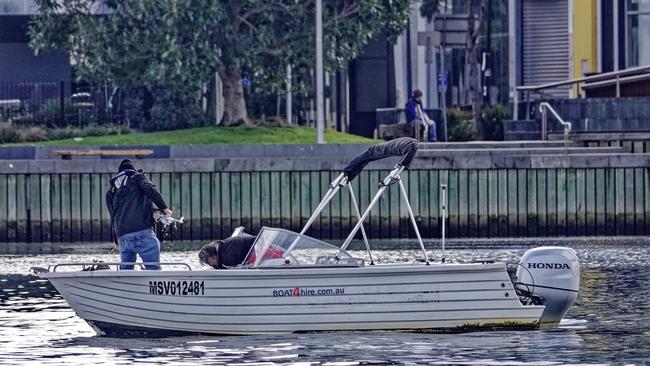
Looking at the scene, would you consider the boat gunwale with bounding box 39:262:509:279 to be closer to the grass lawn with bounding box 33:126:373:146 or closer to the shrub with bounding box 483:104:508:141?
the grass lawn with bounding box 33:126:373:146

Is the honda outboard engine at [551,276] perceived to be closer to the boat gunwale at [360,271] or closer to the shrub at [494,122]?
the boat gunwale at [360,271]

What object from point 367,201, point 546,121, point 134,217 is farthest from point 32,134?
point 134,217

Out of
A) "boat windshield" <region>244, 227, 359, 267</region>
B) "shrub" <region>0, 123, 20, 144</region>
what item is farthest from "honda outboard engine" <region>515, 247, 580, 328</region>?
"shrub" <region>0, 123, 20, 144</region>

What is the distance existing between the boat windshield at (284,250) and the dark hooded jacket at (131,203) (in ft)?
6.16

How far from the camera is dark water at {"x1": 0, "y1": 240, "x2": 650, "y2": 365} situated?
20.8 m

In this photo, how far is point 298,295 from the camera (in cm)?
2205

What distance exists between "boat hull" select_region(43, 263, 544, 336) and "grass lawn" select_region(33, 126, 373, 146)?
21.0 metres

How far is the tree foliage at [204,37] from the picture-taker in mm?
45125

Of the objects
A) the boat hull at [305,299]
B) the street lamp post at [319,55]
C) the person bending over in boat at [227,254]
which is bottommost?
the boat hull at [305,299]

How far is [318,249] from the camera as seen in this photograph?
2234cm

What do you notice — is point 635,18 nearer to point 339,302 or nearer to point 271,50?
point 271,50

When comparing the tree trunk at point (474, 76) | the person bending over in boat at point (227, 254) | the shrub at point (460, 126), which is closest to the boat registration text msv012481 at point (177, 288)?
the person bending over in boat at point (227, 254)

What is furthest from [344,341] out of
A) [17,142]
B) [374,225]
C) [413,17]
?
[413,17]

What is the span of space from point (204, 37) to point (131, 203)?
74.5 ft
